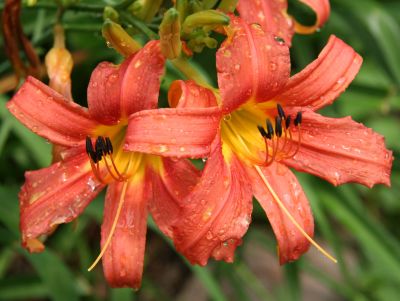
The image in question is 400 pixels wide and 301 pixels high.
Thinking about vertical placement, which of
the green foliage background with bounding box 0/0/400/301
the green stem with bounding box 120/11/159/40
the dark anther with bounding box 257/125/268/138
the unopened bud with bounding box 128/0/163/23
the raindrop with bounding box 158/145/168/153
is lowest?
the green foliage background with bounding box 0/0/400/301

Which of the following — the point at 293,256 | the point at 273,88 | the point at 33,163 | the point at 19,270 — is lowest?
the point at 19,270

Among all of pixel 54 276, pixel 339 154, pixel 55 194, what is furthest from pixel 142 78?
pixel 54 276

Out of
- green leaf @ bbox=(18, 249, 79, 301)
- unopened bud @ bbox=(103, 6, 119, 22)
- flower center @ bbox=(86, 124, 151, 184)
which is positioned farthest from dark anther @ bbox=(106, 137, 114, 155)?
green leaf @ bbox=(18, 249, 79, 301)

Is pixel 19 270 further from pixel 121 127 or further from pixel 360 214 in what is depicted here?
pixel 121 127

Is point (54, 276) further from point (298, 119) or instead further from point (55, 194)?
point (298, 119)

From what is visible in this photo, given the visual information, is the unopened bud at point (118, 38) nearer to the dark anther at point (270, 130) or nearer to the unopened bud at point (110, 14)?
the unopened bud at point (110, 14)

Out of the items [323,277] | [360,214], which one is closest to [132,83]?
[360,214]

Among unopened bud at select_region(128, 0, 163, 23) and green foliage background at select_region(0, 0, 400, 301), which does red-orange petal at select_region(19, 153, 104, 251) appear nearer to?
unopened bud at select_region(128, 0, 163, 23)

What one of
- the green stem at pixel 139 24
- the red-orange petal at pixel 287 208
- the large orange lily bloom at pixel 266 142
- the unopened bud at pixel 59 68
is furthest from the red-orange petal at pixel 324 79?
the unopened bud at pixel 59 68
